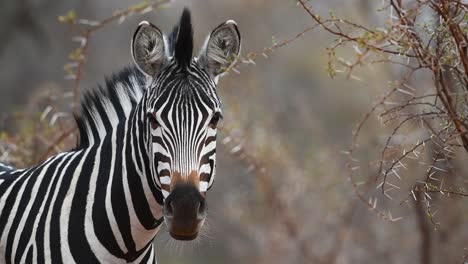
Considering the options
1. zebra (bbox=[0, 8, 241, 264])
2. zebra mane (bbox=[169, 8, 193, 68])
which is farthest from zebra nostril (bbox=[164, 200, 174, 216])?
zebra mane (bbox=[169, 8, 193, 68])

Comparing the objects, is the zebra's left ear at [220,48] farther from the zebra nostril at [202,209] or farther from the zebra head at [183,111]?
the zebra nostril at [202,209]

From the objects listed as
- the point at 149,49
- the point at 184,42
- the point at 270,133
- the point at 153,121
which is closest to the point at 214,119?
the point at 153,121

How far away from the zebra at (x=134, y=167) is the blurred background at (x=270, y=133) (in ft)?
0.88

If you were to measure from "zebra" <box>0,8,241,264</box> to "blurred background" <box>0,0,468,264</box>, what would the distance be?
0.27 m

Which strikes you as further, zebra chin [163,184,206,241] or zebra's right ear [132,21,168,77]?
zebra's right ear [132,21,168,77]

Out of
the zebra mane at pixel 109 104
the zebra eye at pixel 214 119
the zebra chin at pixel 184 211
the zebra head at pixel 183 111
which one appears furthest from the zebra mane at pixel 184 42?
the zebra chin at pixel 184 211

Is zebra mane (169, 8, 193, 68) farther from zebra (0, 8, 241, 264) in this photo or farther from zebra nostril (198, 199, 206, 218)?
zebra nostril (198, 199, 206, 218)

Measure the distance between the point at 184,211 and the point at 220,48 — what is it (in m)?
1.02

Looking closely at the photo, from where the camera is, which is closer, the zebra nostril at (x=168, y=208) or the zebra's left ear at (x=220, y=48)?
the zebra nostril at (x=168, y=208)

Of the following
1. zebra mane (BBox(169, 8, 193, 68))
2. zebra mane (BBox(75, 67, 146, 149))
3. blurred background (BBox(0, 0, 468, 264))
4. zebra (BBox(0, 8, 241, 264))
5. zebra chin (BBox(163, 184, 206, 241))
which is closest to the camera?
zebra chin (BBox(163, 184, 206, 241))

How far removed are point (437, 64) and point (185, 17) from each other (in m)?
1.26

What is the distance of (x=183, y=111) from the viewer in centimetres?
425

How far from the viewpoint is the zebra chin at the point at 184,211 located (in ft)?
13.2

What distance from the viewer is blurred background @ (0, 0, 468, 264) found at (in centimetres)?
941
